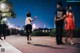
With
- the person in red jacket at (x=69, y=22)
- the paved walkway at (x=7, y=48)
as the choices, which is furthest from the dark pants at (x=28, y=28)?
the person in red jacket at (x=69, y=22)

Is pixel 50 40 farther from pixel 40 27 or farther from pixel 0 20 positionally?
pixel 0 20

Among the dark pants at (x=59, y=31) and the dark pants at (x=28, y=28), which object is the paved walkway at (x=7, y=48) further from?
the dark pants at (x=59, y=31)

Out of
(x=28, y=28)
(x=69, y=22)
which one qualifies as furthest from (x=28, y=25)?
(x=69, y=22)

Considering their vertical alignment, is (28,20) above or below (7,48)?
above

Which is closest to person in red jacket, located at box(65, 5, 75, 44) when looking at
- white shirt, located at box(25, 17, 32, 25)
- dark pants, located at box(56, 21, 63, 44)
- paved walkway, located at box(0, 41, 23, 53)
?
dark pants, located at box(56, 21, 63, 44)

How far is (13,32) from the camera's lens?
3973 mm

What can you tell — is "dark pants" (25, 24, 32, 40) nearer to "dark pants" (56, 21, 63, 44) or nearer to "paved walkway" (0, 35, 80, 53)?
"paved walkway" (0, 35, 80, 53)

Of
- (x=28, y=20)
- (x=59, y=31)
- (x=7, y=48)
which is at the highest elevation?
(x=28, y=20)

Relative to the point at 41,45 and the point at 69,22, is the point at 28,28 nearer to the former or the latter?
the point at 41,45

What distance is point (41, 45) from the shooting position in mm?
A: 3992

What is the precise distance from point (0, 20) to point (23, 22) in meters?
0.21

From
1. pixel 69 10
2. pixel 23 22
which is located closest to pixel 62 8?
pixel 69 10

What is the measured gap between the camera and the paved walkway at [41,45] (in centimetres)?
391

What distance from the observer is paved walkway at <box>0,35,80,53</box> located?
391 cm
